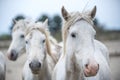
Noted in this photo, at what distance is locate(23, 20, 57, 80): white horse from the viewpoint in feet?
22.8

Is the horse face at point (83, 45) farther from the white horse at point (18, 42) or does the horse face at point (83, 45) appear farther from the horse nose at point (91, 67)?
the white horse at point (18, 42)

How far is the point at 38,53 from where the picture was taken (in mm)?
7062

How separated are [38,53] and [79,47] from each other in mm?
1143

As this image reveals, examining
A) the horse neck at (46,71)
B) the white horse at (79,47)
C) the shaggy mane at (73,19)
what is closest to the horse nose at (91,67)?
the white horse at (79,47)

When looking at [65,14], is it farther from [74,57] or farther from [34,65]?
[34,65]

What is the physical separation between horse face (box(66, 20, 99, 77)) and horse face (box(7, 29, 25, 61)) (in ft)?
8.19

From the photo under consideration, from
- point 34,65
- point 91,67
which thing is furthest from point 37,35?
point 91,67

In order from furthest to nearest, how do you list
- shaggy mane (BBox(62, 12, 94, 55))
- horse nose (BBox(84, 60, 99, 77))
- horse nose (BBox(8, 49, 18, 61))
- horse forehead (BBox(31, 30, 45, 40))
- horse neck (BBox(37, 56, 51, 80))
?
1. horse nose (BBox(8, 49, 18, 61))
2. horse neck (BBox(37, 56, 51, 80))
3. horse forehead (BBox(31, 30, 45, 40))
4. shaggy mane (BBox(62, 12, 94, 55))
5. horse nose (BBox(84, 60, 99, 77))

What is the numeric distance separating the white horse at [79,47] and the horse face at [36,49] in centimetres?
45

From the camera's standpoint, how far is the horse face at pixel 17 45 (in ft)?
28.4

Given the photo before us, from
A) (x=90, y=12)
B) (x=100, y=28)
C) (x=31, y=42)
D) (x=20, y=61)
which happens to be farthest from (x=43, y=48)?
(x=100, y=28)

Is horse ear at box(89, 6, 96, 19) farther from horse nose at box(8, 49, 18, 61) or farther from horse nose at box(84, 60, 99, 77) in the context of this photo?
horse nose at box(8, 49, 18, 61)

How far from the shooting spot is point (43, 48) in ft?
23.9

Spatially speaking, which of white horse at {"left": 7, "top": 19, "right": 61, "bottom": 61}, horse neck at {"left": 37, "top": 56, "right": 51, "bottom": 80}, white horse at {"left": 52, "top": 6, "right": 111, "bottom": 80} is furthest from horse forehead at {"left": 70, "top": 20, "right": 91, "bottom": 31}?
white horse at {"left": 7, "top": 19, "right": 61, "bottom": 61}
